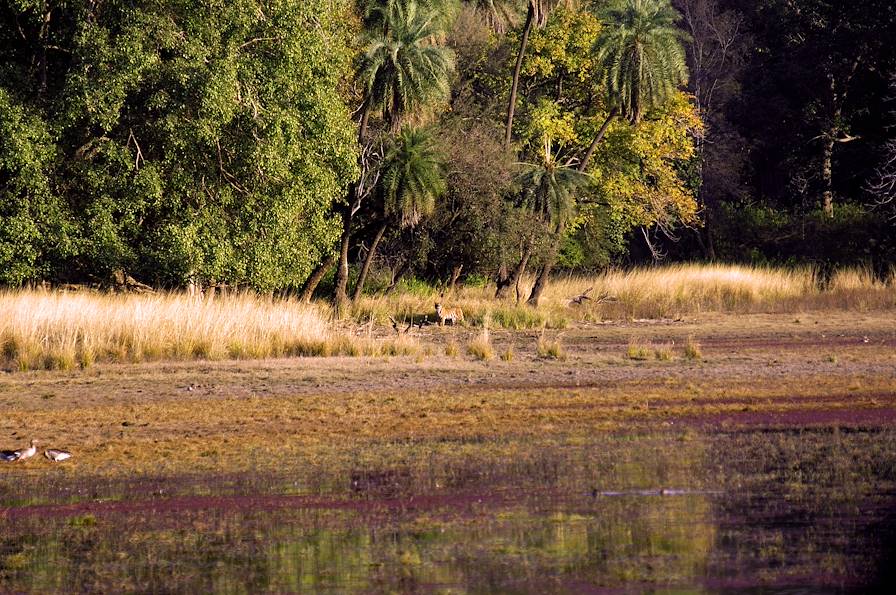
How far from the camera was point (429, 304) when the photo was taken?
3569 cm

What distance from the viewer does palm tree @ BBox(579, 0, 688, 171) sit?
4175cm

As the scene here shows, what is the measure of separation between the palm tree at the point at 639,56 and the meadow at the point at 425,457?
54.0 feet

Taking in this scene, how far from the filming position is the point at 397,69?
36.4 meters

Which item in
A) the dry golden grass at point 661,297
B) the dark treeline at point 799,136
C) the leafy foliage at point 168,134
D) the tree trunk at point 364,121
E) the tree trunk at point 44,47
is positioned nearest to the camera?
the leafy foliage at point 168,134

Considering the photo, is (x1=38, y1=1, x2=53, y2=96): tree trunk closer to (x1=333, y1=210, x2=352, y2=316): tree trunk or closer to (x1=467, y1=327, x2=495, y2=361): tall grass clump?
(x1=333, y1=210, x2=352, y2=316): tree trunk

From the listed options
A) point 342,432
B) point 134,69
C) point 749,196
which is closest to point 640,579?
point 342,432

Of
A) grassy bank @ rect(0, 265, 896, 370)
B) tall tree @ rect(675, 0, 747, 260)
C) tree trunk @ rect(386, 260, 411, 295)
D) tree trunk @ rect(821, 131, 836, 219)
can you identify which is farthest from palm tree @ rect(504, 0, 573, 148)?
tree trunk @ rect(821, 131, 836, 219)

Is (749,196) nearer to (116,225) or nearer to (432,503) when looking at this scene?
(116,225)

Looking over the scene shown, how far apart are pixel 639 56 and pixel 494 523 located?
33.7 m

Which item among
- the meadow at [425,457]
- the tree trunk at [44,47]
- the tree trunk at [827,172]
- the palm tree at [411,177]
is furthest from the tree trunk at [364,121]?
the tree trunk at [827,172]

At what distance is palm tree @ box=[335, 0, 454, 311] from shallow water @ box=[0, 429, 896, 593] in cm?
2329

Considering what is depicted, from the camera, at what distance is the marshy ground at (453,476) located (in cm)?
855

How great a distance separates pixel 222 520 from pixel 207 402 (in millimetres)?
7406

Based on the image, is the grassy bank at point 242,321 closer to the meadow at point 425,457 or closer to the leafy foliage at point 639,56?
the meadow at point 425,457
